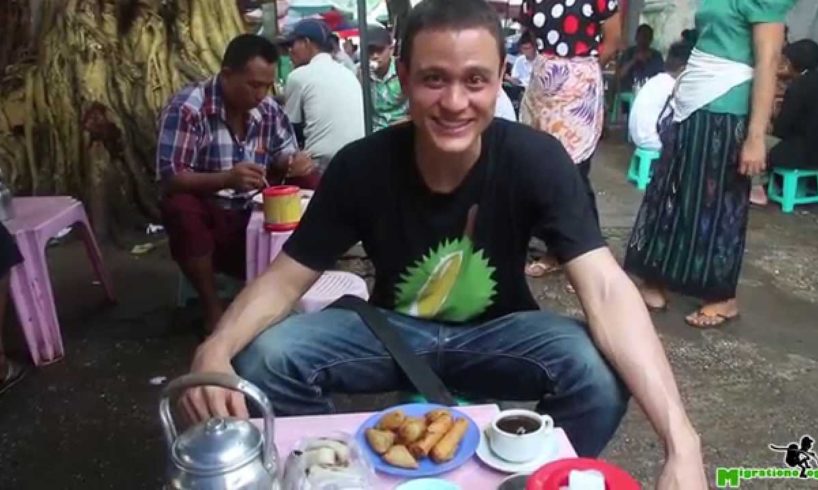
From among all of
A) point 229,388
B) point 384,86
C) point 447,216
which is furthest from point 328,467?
point 384,86

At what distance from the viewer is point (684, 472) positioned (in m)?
1.49

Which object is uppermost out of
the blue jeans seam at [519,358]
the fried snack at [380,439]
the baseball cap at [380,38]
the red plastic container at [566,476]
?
the baseball cap at [380,38]

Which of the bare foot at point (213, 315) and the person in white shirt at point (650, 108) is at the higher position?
the person in white shirt at point (650, 108)

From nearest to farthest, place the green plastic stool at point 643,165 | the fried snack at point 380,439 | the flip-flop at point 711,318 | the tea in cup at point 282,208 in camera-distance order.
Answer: the fried snack at point 380,439 → the tea in cup at point 282,208 → the flip-flop at point 711,318 → the green plastic stool at point 643,165

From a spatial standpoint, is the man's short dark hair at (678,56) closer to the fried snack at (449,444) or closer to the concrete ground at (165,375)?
the concrete ground at (165,375)

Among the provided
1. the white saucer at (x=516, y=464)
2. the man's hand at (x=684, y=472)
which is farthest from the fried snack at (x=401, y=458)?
the man's hand at (x=684, y=472)

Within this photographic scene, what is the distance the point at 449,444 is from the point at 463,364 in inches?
20.4

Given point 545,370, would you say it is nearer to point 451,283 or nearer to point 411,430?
point 451,283

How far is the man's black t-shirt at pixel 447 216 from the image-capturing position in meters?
1.98

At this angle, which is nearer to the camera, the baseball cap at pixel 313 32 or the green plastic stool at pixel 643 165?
the baseball cap at pixel 313 32

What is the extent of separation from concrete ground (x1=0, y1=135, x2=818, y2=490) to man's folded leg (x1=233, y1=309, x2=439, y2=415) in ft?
3.40

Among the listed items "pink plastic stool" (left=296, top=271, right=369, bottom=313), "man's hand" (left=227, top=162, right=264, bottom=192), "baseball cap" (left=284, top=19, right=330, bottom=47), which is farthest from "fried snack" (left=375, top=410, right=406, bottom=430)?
"baseball cap" (left=284, top=19, right=330, bottom=47)

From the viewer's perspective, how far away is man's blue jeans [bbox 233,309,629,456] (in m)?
1.86

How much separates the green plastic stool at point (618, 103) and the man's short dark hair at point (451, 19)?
8572mm
